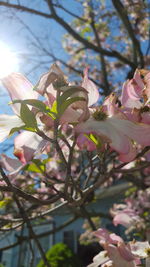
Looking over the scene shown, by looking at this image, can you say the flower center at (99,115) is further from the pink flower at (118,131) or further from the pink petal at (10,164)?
the pink petal at (10,164)

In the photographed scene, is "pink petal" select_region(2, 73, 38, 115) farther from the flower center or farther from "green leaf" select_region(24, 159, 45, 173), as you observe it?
"green leaf" select_region(24, 159, 45, 173)

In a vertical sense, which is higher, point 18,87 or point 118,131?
point 18,87

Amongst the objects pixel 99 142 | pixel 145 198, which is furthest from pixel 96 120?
pixel 145 198

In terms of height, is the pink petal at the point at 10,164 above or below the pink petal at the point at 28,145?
below

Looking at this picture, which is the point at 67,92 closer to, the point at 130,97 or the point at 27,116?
the point at 27,116

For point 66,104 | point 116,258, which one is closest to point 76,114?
point 66,104

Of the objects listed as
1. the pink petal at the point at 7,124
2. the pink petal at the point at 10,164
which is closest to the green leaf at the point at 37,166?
the pink petal at the point at 10,164

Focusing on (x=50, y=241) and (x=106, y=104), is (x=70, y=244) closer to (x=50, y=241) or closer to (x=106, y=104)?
(x=50, y=241)

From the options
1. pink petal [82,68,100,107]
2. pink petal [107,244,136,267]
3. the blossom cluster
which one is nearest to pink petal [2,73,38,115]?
the blossom cluster
